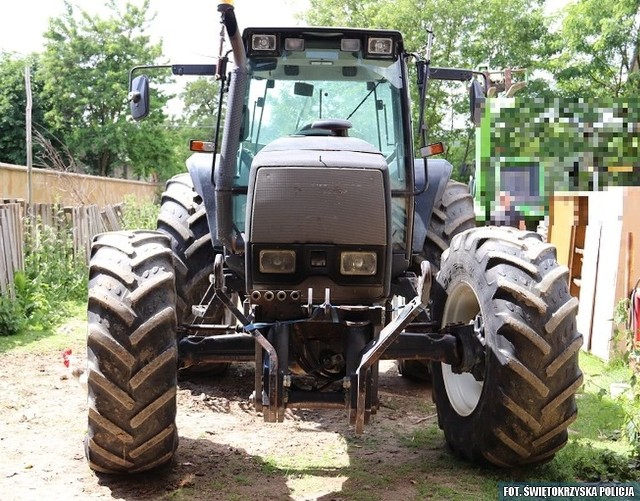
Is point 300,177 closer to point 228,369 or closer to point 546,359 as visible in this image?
point 546,359

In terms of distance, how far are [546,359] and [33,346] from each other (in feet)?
20.3

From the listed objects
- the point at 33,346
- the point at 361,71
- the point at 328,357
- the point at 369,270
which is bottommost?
the point at 33,346

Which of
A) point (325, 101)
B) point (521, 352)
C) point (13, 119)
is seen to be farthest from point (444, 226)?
point (13, 119)

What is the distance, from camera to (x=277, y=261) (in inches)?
174

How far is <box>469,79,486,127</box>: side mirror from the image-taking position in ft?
18.6

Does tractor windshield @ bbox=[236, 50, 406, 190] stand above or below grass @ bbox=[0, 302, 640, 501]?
above

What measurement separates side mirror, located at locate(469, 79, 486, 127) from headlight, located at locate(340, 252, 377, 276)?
69.8 inches

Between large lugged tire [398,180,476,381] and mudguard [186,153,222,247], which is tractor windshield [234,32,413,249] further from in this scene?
large lugged tire [398,180,476,381]

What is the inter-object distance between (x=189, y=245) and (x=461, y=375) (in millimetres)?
2387

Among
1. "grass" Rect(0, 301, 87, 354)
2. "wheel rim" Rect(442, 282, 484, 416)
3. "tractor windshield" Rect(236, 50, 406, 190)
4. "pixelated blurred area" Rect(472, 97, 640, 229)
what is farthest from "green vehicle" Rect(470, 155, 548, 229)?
"wheel rim" Rect(442, 282, 484, 416)

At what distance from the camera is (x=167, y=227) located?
255 inches

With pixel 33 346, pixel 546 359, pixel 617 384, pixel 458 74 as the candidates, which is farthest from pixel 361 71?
pixel 33 346

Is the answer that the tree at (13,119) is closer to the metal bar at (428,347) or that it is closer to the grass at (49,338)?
the grass at (49,338)

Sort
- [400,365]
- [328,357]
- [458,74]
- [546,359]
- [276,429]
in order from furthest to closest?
1. [400,365]
2. [458,74]
3. [276,429]
4. [328,357]
5. [546,359]
